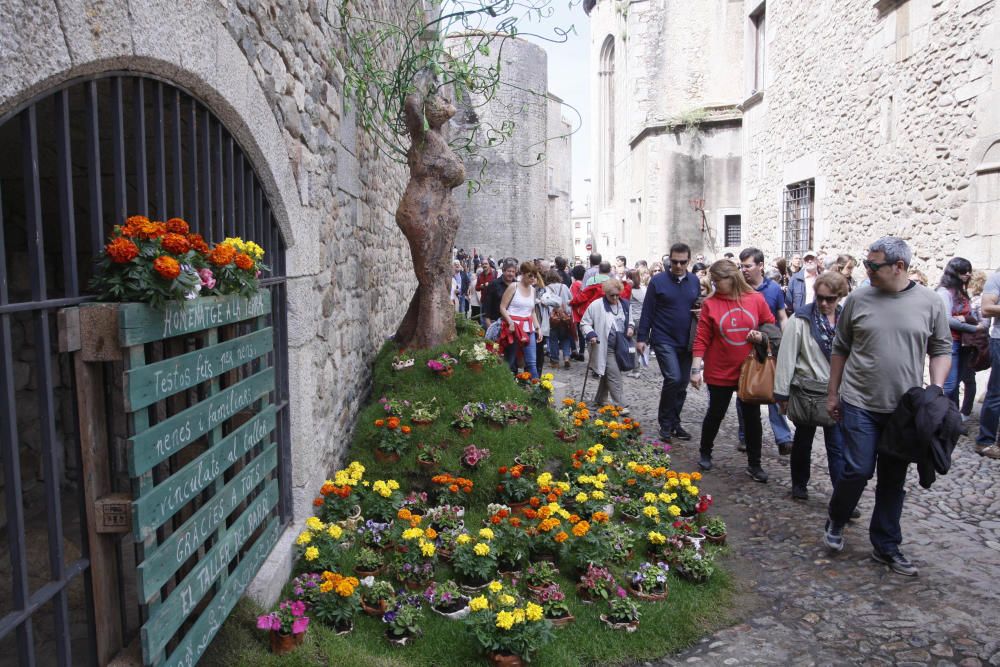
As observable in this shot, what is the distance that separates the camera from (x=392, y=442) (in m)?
4.97

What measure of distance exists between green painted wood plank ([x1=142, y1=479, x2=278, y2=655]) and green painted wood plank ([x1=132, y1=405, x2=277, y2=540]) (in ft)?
0.81

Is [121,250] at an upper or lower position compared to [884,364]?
upper

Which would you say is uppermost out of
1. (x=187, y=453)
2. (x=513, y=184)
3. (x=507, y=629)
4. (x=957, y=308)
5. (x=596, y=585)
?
(x=513, y=184)

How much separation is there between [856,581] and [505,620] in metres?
2.10

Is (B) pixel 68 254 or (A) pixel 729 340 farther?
(A) pixel 729 340

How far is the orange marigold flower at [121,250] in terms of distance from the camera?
1.97 metres

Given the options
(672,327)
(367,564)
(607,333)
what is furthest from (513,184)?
(367,564)

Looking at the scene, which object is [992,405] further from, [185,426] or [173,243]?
[173,243]

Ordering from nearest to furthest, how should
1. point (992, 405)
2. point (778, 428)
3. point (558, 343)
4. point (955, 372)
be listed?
point (778, 428) → point (992, 405) → point (955, 372) → point (558, 343)

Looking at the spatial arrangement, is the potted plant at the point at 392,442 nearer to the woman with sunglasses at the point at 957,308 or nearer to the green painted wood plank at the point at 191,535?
the green painted wood plank at the point at 191,535

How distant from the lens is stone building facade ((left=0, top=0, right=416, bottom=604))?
1747 millimetres

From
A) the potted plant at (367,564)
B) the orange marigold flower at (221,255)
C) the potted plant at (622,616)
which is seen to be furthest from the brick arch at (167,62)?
the potted plant at (622,616)

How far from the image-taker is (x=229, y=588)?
8.71 ft

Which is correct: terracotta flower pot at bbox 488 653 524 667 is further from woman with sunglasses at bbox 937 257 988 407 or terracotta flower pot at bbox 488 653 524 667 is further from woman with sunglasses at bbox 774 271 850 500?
woman with sunglasses at bbox 937 257 988 407
